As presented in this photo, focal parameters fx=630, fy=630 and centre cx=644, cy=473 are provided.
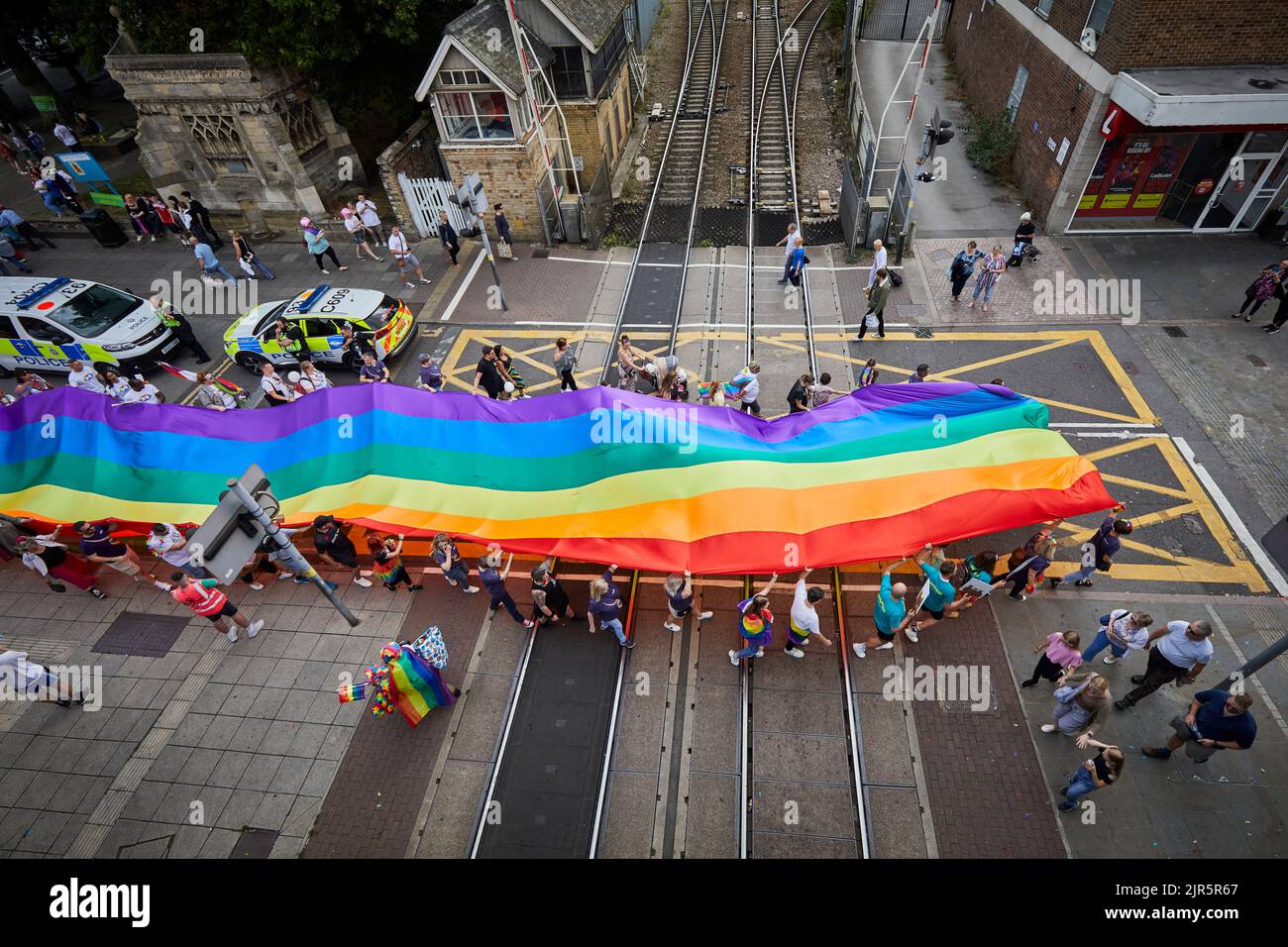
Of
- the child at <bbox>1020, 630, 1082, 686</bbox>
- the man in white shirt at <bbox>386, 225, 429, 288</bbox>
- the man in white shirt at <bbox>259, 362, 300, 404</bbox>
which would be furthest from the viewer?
the man in white shirt at <bbox>386, 225, 429, 288</bbox>

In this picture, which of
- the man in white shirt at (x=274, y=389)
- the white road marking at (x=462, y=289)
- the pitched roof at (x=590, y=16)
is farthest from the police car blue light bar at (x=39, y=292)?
the pitched roof at (x=590, y=16)

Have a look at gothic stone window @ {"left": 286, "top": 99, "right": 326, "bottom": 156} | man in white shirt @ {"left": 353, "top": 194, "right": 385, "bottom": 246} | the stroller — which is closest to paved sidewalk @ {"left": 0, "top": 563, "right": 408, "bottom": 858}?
man in white shirt @ {"left": 353, "top": 194, "right": 385, "bottom": 246}

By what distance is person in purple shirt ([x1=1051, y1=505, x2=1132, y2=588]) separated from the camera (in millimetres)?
8984

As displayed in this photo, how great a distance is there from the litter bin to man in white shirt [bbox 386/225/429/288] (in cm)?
988

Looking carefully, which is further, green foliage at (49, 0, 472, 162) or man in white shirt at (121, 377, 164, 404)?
green foliage at (49, 0, 472, 162)

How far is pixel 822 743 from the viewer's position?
8.59m

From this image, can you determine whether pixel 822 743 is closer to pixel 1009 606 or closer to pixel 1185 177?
pixel 1009 606

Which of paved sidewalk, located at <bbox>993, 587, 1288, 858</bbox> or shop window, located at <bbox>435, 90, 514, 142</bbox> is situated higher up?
shop window, located at <bbox>435, 90, 514, 142</bbox>

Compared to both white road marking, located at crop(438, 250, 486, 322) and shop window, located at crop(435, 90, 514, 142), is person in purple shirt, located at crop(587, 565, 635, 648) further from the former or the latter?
shop window, located at crop(435, 90, 514, 142)

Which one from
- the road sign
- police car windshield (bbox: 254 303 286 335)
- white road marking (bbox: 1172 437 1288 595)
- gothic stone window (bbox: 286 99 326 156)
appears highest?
the road sign

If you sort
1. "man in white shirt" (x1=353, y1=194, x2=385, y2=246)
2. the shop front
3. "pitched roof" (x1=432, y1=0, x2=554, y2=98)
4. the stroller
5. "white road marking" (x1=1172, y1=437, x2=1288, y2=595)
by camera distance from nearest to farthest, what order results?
"white road marking" (x1=1172, y1=437, x2=1288, y2=595), the shop front, the stroller, "pitched roof" (x1=432, y1=0, x2=554, y2=98), "man in white shirt" (x1=353, y1=194, x2=385, y2=246)

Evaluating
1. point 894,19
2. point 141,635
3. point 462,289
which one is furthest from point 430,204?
point 894,19

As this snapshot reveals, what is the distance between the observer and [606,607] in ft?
29.5
